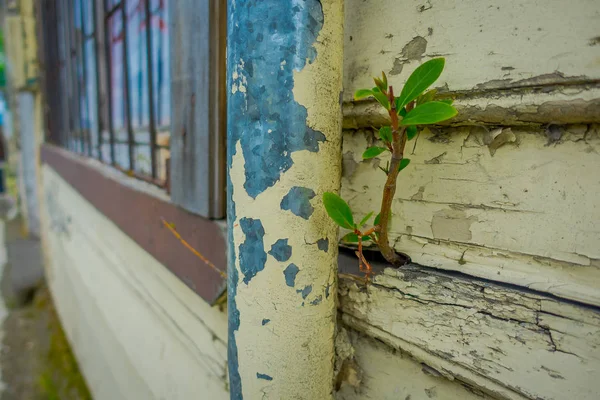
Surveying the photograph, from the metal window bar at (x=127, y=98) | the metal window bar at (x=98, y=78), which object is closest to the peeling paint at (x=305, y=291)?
the metal window bar at (x=127, y=98)

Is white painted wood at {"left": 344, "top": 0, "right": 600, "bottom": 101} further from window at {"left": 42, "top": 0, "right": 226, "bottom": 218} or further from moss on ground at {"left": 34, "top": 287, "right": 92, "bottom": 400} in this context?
moss on ground at {"left": 34, "top": 287, "right": 92, "bottom": 400}

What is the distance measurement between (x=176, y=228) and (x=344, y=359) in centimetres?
56

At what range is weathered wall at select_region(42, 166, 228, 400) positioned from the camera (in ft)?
3.23

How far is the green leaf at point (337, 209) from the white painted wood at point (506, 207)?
0.11 meters

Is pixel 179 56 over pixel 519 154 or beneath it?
over

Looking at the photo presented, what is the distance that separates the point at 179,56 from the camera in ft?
2.87

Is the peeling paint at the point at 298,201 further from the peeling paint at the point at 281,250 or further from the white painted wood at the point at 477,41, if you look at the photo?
the white painted wood at the point at 477,41

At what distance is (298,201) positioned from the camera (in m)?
0.47

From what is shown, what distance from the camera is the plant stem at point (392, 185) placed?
0.43m

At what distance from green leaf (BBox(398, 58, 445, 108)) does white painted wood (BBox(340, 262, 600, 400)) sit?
241 millimetres

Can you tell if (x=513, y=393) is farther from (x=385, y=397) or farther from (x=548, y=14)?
(x=548, y=14)

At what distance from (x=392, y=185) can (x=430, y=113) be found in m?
0.11

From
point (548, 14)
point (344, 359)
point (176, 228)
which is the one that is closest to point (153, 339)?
point (176, 228)

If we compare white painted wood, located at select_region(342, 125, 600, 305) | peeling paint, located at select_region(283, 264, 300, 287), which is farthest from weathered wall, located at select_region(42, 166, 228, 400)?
white painted wood, located at select_region(342, 125, 600, 305)
